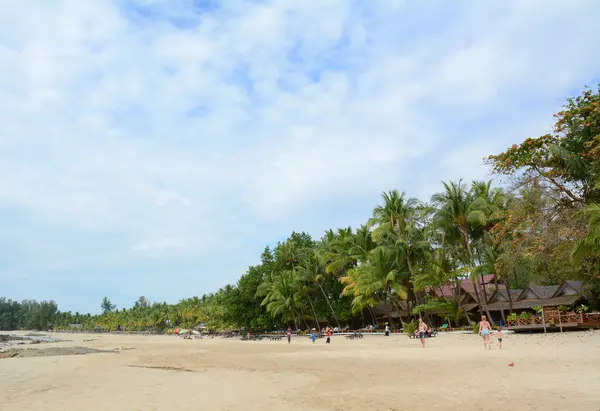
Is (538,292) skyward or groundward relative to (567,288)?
groundward

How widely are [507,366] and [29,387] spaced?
14.4m

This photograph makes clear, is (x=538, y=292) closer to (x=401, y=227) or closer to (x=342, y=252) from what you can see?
(x=401, y=227)

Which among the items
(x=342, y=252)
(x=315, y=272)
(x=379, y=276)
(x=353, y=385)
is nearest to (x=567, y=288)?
(x=379, y=276)

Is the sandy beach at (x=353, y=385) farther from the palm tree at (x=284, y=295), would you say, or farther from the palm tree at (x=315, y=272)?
the palm tree at (x=284, y=295)

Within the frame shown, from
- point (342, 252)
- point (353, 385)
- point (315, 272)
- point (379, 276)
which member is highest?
point (342, 252)

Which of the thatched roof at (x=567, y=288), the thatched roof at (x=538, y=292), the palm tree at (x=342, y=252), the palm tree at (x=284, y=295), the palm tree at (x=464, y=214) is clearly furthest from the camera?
the palm tree at (x=284, y=295)

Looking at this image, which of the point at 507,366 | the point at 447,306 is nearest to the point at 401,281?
the point at 447,306

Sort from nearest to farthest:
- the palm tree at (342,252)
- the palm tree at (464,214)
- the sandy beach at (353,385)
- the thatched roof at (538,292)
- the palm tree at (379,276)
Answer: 1. the sandy beach at (353,385)
2. the palm tree at (464,214)
3. the thatched roof at (538,292)
4. the palm tree at (379,276)
5. the palm tree at (342,252)

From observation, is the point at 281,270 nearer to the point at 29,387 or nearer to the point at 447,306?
the point at 447,306

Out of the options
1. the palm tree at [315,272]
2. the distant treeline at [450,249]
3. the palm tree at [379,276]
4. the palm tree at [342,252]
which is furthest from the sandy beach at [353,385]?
the palm tree at [315,272]

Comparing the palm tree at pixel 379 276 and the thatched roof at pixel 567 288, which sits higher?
the palm tree at pixel 379 276

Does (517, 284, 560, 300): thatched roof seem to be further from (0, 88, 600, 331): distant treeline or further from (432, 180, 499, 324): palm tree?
(432, 180, 499, 324): palm tree

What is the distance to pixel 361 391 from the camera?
983 cm

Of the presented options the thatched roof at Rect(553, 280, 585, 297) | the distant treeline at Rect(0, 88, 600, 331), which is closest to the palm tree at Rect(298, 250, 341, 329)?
the distant treeline at Rect(0, 88, 600, 331)
